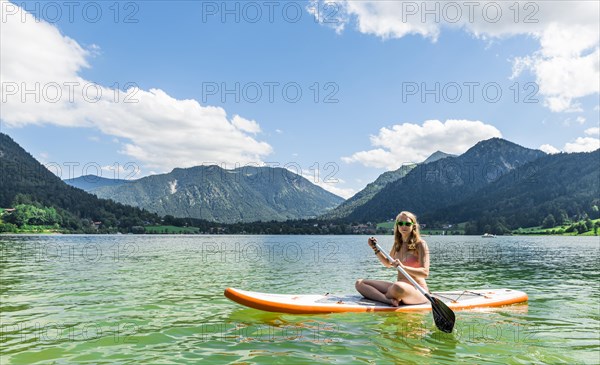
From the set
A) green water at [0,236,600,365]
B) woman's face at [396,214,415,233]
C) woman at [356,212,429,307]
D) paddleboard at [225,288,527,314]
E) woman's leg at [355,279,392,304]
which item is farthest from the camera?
woman's leg at [355,279,392,304]

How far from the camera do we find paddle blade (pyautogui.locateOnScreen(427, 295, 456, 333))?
11.3 m

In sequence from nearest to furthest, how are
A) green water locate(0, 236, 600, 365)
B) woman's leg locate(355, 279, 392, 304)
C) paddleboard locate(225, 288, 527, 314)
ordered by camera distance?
green water locate(0, 236, 600, 365) < paddleboard locate(225, 288, 527, 314) < woman's leg locate(355, 279, 392, 304)

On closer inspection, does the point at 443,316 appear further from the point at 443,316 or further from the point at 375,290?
the point at 375,290

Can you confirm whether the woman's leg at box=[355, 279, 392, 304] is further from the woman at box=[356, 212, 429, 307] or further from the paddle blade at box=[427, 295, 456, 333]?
the paddle blade at box=[427, 295, 456, 333]

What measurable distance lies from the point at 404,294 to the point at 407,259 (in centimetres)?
106

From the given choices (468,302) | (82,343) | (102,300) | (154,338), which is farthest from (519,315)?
(102,300)

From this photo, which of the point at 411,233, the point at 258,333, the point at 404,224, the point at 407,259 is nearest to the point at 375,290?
the point at 407,259

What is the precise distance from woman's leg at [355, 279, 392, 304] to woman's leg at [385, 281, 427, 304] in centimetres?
38

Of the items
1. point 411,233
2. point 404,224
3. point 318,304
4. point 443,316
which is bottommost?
point 318,304

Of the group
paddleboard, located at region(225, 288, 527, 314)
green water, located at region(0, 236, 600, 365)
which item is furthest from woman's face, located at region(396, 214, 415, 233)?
green water, located at region(0, 236, 600, 365)

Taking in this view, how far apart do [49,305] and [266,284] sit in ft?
36.8

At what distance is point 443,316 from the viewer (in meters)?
11.4

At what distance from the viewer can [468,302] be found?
1470cm

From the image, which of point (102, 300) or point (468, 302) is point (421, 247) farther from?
point (102, 300)
